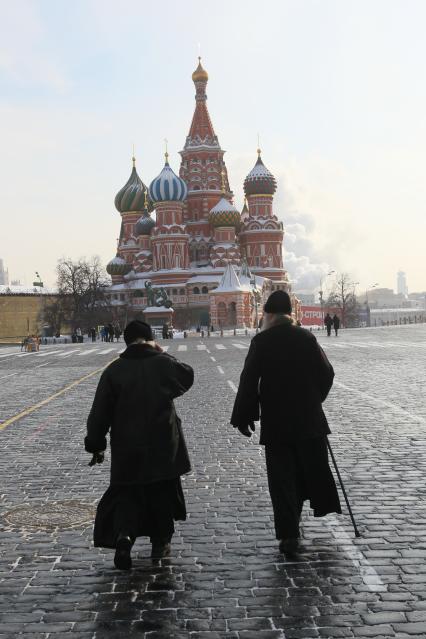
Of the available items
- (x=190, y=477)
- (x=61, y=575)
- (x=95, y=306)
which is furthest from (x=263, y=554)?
(x=95, y=306)

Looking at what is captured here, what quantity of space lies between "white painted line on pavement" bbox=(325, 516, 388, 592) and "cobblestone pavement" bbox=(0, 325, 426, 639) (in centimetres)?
1

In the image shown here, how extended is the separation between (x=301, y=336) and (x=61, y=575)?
2.29 meters

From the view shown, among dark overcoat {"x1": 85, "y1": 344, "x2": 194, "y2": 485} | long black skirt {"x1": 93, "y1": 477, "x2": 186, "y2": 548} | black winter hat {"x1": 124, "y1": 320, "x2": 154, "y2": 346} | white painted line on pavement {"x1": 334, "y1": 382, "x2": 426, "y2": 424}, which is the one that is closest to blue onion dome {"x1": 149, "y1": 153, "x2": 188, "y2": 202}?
white painted line on pavement {"x1": 334, "y1": 382, "x2": 426, "y2": 424}

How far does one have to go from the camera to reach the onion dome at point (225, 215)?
309ft

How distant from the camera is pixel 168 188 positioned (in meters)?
93.8

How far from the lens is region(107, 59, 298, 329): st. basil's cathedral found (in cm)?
9194

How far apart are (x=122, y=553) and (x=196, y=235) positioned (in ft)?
312

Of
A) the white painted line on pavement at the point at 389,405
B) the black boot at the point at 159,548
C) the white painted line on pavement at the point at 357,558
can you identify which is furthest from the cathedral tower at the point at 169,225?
the black boot at the point at 159,548

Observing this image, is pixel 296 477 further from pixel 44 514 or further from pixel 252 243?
pixel 252 243

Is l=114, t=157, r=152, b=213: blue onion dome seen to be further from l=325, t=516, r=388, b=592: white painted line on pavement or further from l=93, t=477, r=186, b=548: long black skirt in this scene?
l=93, t=477, r=186, b=548: long black skirt

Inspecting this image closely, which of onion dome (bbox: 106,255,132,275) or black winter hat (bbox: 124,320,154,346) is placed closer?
black winter hat (bbox: 124,320,154,346)

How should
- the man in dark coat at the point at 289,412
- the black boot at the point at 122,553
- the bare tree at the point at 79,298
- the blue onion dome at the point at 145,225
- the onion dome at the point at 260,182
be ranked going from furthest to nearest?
the blue onion dome at the point at 145,225
the onion dome at the point at 260,182
the bare tree at the point at 79,298
the man in dark coat at the point at 289,412
the black boot at the point at 122,553

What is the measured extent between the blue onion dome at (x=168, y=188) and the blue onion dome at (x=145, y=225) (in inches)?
235

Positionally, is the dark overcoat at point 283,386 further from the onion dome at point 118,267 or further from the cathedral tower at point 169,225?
the onion dome at point 118,267
